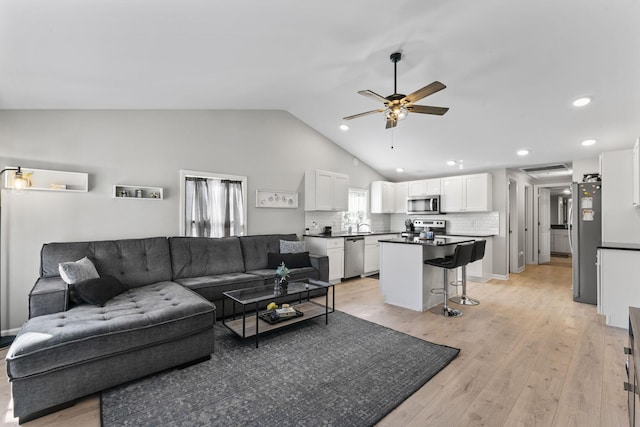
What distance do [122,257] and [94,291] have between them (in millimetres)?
858

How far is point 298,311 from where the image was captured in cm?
326

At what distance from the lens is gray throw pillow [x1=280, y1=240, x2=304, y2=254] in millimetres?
4770

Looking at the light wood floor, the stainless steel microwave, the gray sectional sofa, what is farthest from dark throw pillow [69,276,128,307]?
the stainless steel microwave

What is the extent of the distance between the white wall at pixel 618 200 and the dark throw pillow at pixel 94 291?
6011mm

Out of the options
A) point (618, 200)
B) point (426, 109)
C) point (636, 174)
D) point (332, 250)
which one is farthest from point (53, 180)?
point (618, 200)

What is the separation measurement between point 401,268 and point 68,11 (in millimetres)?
4166

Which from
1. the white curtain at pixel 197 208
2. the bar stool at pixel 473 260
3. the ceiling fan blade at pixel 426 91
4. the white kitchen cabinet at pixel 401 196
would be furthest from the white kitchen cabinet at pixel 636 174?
the white curtain at pixel 197 208

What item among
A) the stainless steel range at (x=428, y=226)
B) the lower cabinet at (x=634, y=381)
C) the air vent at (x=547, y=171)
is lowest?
the lower cabinet at (x=634, y=381)

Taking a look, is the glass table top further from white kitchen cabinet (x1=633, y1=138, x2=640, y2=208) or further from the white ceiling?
white kitchen cabinet (x1=633, y1=138, x2=640, y2=208)

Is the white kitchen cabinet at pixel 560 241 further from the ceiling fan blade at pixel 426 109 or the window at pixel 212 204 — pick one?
the window at pixel 212 204

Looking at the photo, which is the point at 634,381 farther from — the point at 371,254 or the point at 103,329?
the point at 371,254

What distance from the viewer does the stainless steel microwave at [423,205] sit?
6508 mm

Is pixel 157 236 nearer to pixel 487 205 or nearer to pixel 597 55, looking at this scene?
pixel 597 55

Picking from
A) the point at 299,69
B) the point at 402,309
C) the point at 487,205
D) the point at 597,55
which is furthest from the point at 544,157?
the point at 299,69
